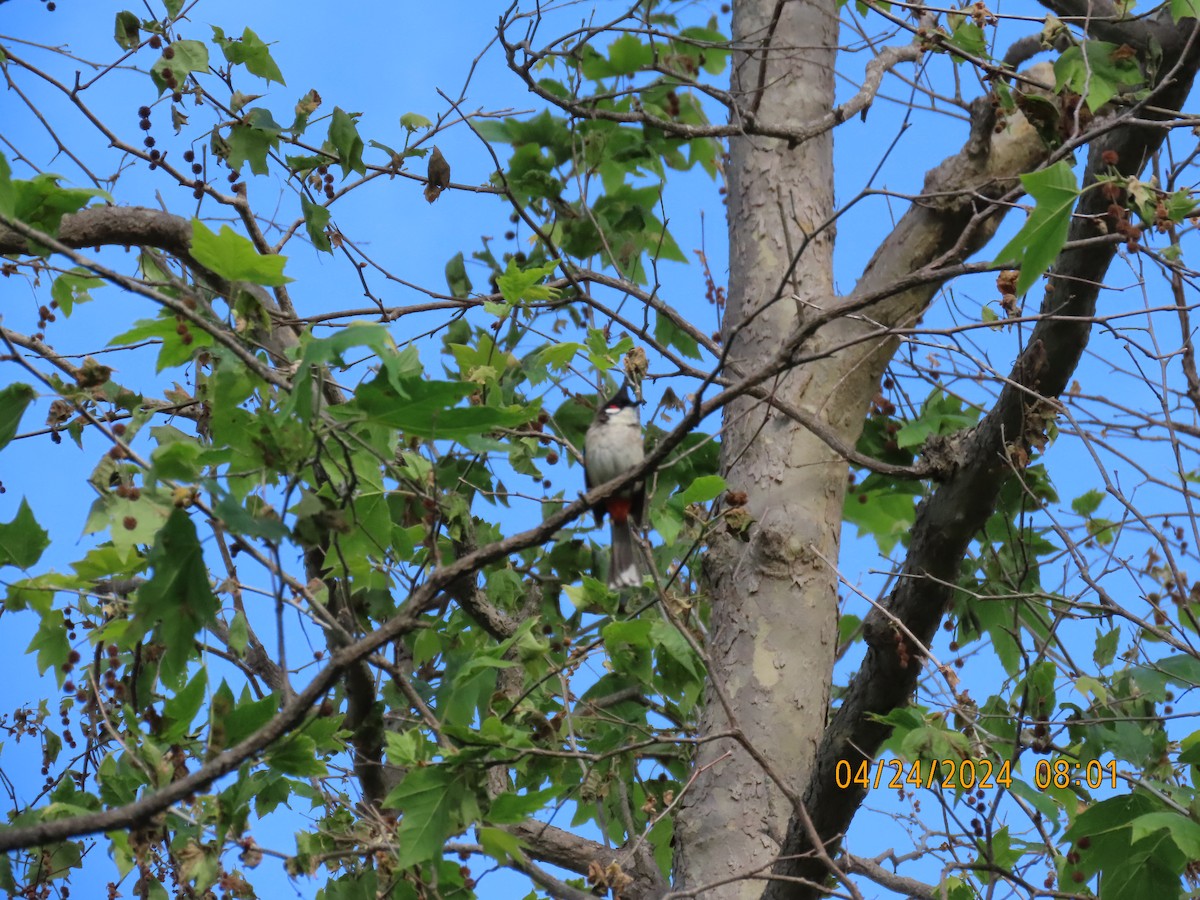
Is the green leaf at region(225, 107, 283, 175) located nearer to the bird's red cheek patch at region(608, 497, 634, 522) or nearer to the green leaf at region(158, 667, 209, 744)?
the bird's red cheek patch at region(608, 497, 634, 522)

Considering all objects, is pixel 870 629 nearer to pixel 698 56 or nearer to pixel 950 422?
pixel 950 422

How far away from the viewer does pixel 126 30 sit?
15.2ft

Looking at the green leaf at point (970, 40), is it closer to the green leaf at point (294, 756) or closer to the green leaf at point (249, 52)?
the green leaf at point (249, 52)

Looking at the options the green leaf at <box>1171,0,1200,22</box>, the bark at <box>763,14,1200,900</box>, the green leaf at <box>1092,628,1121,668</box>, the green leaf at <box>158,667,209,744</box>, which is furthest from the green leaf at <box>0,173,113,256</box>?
the green leaf at <box>1092,628,1121,668</box>

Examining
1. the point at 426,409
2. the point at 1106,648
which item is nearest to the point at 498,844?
the point at 426,409

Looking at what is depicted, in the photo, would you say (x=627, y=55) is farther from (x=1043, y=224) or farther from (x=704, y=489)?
(x=1043, y=224)

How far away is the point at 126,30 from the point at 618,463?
2.87m

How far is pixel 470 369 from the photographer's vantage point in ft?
13.6

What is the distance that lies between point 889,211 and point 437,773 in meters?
3.58

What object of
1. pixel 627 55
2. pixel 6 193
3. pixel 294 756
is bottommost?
pixel 294 756

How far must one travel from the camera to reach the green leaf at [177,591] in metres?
2.44

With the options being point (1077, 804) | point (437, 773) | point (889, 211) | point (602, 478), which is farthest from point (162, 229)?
point (1077, 804)

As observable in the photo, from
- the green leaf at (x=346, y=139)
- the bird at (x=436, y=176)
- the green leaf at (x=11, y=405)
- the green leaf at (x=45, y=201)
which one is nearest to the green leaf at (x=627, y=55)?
the bird at (x=436, y=176)
